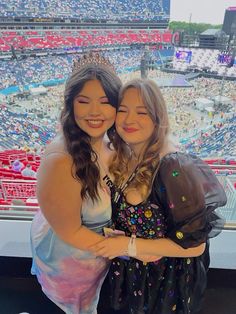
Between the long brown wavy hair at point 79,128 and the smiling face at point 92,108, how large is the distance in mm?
13

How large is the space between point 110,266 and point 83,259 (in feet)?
0.41

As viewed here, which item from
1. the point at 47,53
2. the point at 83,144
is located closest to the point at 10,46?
the point at 47,53

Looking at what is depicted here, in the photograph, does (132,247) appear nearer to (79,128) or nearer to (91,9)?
(79,128)

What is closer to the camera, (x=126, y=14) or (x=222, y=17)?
(x=222, y=17)

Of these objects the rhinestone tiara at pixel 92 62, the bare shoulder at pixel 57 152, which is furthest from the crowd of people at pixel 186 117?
the bare shoulder at pixel 57 152

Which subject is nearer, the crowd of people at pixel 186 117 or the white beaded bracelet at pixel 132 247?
the white beaded bracelet at pixel 132 247

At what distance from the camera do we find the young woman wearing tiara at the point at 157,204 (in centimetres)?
80

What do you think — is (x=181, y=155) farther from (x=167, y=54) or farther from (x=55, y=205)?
(x=167, y=54)

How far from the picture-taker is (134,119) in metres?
0.82

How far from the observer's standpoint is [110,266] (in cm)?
104

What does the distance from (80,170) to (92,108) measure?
0.19 m

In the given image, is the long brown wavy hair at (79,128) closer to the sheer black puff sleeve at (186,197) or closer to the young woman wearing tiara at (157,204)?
the young woman wearing tiara at (157,204)

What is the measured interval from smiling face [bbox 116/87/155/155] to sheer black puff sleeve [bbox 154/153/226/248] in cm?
10

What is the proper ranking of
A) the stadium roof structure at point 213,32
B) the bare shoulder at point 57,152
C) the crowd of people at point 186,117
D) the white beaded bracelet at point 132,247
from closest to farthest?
the bare shoulder at point 57,152, the white beaded bracelet at point 132,247, the stadium roof structure at point 213,32, the crowd of people at point 186,117
